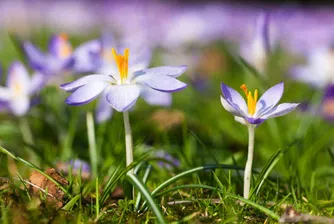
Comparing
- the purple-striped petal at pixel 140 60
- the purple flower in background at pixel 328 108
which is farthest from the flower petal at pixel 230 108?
the purple flower in background at pixel 328 108

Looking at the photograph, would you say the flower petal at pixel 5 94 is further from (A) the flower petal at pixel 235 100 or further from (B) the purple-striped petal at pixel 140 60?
(A) the flower petal at pixel 235 100

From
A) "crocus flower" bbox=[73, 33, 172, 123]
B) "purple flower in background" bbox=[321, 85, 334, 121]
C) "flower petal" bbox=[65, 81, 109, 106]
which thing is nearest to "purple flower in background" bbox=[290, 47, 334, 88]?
"purple flower in background" bbox=[321, 85, 334, 121]

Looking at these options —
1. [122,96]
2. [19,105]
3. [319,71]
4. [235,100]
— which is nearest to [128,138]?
[122,96]

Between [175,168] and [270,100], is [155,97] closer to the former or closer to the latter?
[175,168]

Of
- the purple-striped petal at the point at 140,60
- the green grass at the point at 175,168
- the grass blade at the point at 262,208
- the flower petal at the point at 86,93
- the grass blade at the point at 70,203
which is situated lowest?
the green grass at the point at 175,168

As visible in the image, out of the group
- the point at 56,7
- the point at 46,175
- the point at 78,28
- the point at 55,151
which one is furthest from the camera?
the point at 56,7

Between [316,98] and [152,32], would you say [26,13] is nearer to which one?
[152,32]

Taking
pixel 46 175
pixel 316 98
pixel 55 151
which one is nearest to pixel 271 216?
pixel 46 175
